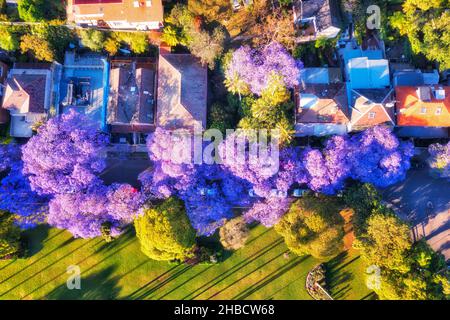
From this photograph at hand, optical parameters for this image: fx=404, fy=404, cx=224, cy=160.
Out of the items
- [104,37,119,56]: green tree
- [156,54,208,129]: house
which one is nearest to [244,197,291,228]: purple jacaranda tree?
[156,54,208,129]: house

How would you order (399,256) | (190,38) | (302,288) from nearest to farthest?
(399,256), (190,38), (302,288)

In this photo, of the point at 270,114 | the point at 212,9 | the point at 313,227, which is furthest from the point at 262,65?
the point at 313,227

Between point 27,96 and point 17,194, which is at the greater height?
point 27,96

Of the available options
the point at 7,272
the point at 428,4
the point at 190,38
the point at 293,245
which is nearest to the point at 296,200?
the point at 293,245

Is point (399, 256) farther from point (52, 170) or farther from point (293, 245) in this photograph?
point (52, 170)

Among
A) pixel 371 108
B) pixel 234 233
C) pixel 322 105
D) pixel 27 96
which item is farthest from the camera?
pixel 234 233

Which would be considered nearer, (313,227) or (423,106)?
(313,227)

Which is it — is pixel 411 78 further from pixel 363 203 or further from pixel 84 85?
pixel 84 85

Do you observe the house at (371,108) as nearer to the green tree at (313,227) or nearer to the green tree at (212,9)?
the green tree at (313,227)
